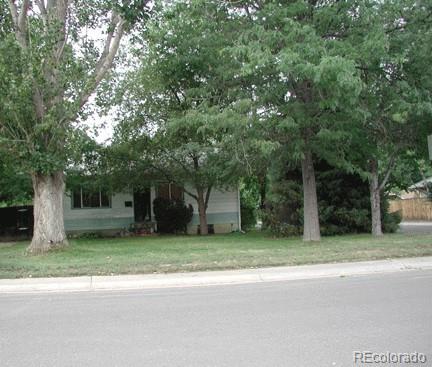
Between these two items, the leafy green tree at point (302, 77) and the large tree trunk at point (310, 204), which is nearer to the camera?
the leafy green tree at point (302, 77)

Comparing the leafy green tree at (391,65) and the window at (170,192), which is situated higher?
the leafy green tree at (391,65)

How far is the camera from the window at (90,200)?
2745 cm

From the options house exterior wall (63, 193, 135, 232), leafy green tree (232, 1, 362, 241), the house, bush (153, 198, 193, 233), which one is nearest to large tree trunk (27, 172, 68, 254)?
leafy green tree (232, 1, 362, 241)

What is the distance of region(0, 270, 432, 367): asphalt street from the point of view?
5176mm

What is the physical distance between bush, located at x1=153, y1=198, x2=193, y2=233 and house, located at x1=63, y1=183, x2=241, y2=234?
0.98 m

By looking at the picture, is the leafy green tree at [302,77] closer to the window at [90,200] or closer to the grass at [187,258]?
the grass at [187,258]

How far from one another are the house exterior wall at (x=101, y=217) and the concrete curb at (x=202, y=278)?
54.2ft

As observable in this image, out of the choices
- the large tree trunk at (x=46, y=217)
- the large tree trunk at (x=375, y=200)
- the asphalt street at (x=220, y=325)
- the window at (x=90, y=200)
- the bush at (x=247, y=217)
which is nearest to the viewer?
the asphalt street at (x=220, y=325)

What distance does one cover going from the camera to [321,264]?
1213 centimetres

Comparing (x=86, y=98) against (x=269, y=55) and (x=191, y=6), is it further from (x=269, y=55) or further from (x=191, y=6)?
(x=269, y=55)

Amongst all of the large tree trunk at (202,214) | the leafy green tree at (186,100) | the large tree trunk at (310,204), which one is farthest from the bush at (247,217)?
the large tree trunk at (310,204)

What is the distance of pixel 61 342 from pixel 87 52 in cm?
1368

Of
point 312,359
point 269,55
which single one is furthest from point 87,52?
point 312,359

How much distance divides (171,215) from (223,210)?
12.3 ft
